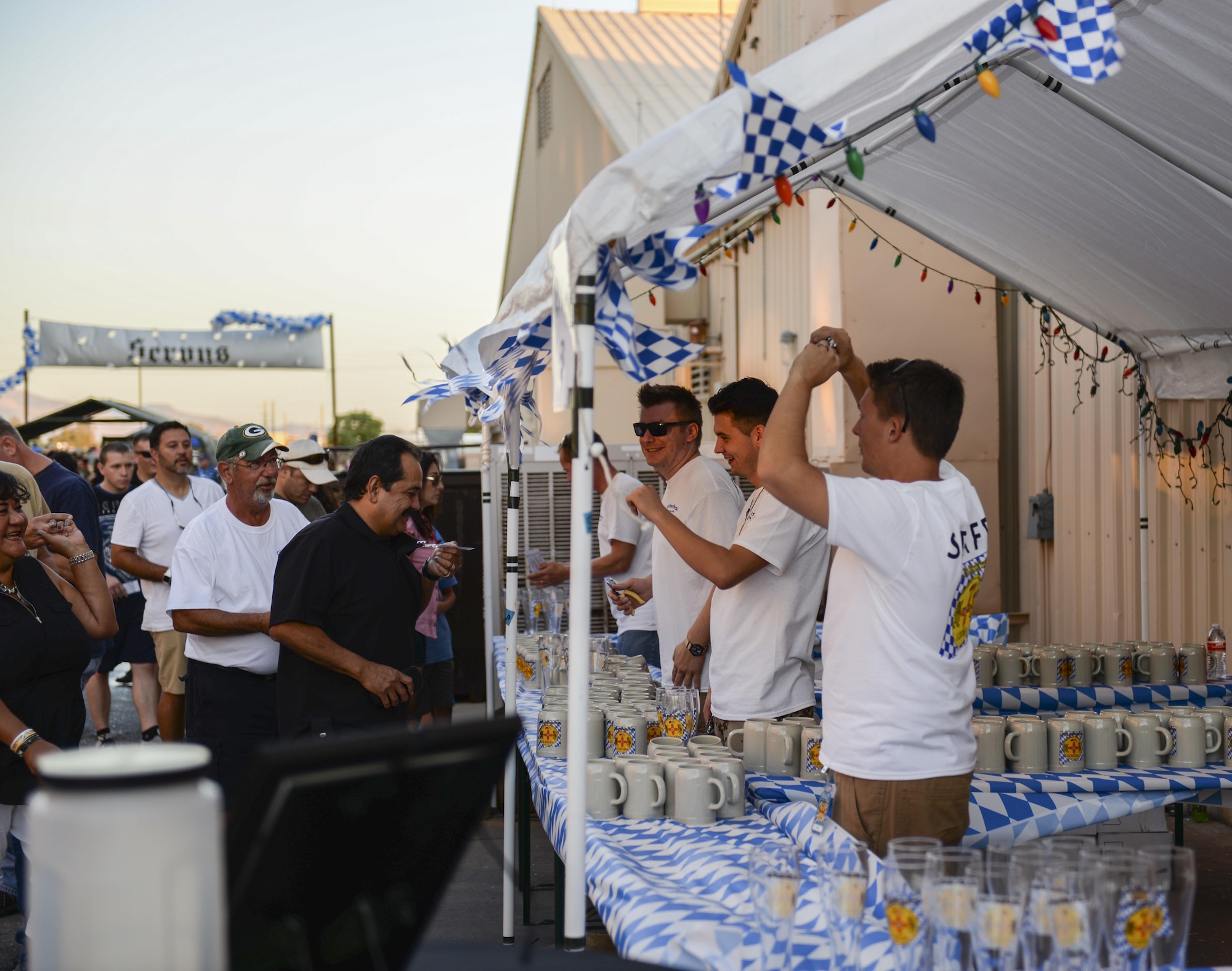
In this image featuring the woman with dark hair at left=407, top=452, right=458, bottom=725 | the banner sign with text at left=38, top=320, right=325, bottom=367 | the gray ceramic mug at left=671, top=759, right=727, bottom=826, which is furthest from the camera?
the banner sign with text at left=38, top=320, right=325, bottom=367

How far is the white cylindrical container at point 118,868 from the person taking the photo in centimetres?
85

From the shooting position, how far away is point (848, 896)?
1.55m

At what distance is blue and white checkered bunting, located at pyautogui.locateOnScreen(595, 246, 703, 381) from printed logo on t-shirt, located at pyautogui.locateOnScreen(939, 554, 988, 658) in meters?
0.68

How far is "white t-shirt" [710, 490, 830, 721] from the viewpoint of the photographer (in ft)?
9.72

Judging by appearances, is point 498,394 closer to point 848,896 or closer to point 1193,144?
point 848,896

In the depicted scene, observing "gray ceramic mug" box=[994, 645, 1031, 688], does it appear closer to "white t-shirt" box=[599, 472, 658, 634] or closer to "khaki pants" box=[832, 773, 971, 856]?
"white t-shirt" box=[599, 472, 658, 634]

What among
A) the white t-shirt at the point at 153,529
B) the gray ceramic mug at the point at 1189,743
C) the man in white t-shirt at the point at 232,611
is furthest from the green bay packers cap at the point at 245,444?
the gray ceramic mug at the point at 1189,743

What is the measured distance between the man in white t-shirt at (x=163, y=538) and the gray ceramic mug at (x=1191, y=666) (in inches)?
173

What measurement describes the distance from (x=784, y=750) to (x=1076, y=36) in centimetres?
181

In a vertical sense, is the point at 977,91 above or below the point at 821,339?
above

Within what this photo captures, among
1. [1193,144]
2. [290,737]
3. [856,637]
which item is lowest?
[290,737]

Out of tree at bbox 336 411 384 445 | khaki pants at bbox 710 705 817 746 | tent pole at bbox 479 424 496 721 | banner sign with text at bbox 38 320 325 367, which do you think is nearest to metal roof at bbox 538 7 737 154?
banner sign with text at bbox 38 320 325 367

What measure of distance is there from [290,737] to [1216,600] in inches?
167

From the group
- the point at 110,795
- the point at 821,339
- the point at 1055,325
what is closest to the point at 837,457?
the point at 1055,325
